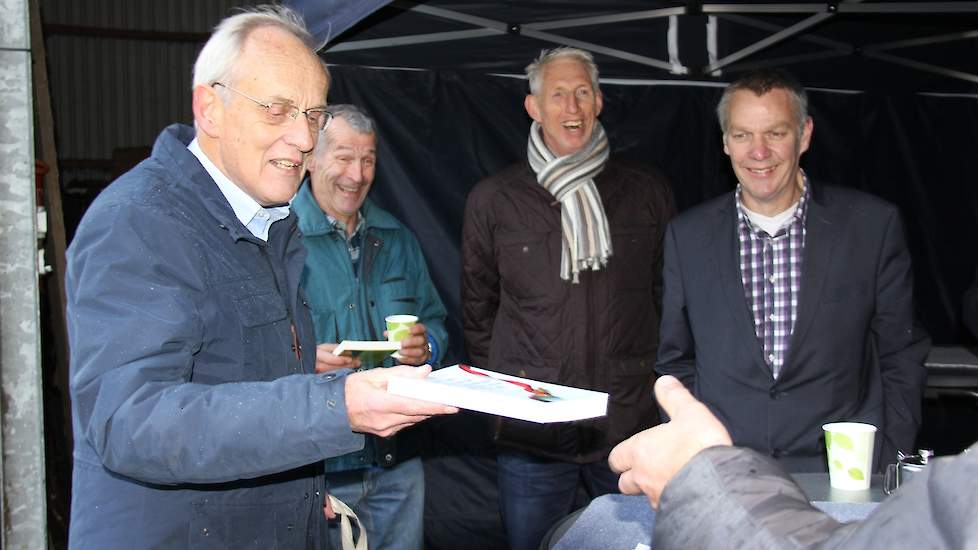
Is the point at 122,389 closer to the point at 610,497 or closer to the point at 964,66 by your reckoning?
the point at 610,497

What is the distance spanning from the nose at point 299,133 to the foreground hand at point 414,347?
55.1 inches

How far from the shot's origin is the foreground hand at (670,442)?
1412mm

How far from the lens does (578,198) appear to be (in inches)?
155

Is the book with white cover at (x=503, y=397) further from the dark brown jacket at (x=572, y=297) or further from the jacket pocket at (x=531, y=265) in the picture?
the jacket pocket at (x=531, y=265)

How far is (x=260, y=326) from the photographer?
6.39ft

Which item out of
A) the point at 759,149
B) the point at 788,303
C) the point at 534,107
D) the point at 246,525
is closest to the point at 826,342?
the point at 788,303

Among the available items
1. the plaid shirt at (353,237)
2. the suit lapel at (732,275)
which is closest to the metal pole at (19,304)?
the plaid shirt at (353,237)

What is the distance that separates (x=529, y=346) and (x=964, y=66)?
311 centimetres

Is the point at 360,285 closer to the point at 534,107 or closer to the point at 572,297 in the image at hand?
the point at 572,297

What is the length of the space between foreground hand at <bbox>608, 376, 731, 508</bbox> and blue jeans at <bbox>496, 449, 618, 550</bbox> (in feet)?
7.30

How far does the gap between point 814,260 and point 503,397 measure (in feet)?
5.86

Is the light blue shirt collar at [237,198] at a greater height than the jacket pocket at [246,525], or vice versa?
the light blue shirt collar at [237,198]

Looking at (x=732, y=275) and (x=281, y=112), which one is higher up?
(x=281, y=112)

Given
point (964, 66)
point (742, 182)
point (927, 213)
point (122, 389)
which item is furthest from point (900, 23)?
point (122, 389)
